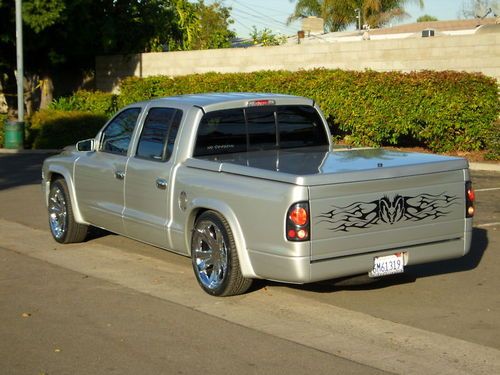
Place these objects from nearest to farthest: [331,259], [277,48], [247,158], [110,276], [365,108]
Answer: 1. [331,259]
2. [247,158]
3. [110,276]
4. [365,108]
5. [277,48]

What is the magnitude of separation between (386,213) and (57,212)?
505 cm

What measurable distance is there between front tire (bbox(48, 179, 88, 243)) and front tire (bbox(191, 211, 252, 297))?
9.47ft

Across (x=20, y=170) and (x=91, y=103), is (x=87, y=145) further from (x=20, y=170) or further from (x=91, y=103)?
(x=91, y=103)

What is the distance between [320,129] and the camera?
9961mm

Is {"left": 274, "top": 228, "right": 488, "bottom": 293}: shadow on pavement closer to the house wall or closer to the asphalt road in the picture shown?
the asphalt road

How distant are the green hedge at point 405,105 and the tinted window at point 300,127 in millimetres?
10636

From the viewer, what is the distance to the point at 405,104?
2084cm

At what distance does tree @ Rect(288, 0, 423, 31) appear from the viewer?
5597 cm

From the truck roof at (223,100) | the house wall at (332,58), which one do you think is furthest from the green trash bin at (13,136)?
the truck roof at (223,100)

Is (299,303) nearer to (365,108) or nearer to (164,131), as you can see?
(164,131)

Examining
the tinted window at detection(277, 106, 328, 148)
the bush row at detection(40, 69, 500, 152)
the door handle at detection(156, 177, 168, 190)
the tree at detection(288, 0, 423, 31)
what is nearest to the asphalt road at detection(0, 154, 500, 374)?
→ the door handle at detection(156, 177, 168, 190)

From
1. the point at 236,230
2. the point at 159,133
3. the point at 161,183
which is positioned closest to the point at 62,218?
the point at 159,133

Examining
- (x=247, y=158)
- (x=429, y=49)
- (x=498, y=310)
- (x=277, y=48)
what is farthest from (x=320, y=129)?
(x=277, y=48)

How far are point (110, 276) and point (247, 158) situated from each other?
1953 millimetres
